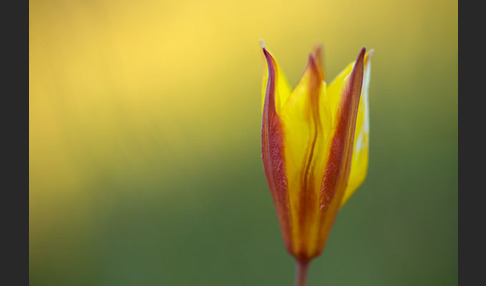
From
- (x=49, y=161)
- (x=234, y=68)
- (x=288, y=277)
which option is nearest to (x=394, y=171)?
(x=288, y=277)

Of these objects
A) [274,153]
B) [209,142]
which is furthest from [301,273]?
[209,142]

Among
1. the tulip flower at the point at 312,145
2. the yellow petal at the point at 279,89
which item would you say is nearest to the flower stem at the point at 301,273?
the tulip flower at the point at 312,145

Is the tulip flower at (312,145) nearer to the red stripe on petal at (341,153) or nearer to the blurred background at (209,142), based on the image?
the red stripe on petal at (341,153)

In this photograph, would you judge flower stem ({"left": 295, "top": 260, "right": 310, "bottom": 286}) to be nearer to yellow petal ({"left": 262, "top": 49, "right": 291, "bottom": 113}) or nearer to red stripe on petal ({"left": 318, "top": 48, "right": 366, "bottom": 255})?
red stripe on petal ({"left": 318, "top": 48, "right": 366, "bottom": 255})

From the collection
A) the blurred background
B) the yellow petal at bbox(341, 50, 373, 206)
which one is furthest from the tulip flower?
the blurred background

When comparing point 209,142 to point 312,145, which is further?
point 209,142

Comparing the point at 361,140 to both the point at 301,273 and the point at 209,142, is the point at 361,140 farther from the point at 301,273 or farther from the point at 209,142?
the point at 209,142
